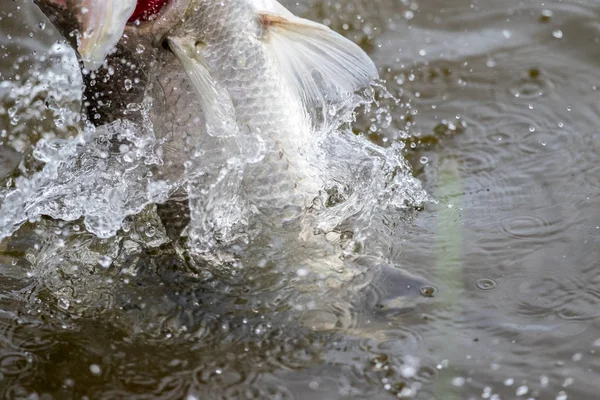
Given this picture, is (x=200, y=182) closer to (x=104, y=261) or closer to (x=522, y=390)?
(x=104, y=261)

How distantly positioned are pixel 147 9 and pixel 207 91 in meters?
0.32

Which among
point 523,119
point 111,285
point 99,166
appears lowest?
point 523,119

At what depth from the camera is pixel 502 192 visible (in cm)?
365

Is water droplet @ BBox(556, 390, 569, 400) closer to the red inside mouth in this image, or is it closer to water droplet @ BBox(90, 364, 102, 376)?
water droplet @ BBox(90, 364, 102, 376)

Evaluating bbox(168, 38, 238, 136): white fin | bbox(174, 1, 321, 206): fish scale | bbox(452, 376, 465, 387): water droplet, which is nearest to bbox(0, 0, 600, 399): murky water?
bbox(452, 376, 465, 387): water droplet

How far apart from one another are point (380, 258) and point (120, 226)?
0.95 meters

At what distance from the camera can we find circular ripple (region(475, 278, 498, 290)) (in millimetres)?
3002

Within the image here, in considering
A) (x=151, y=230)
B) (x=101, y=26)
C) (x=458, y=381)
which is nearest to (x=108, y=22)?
(x=101, y=26)

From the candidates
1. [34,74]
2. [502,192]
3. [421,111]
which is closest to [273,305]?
[502,192]

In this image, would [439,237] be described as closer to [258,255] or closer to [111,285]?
[258,255]

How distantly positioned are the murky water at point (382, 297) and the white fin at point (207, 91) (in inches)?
18.5

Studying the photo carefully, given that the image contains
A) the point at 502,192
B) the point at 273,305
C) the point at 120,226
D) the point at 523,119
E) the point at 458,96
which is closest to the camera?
the point at 273,305

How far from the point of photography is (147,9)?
2678 mm

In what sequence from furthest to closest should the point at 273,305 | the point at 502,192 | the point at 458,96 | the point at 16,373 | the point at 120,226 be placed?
the point at 458,96, the point at 502,192, the point at 120,226, the point at 273,305, the point at 16,373
